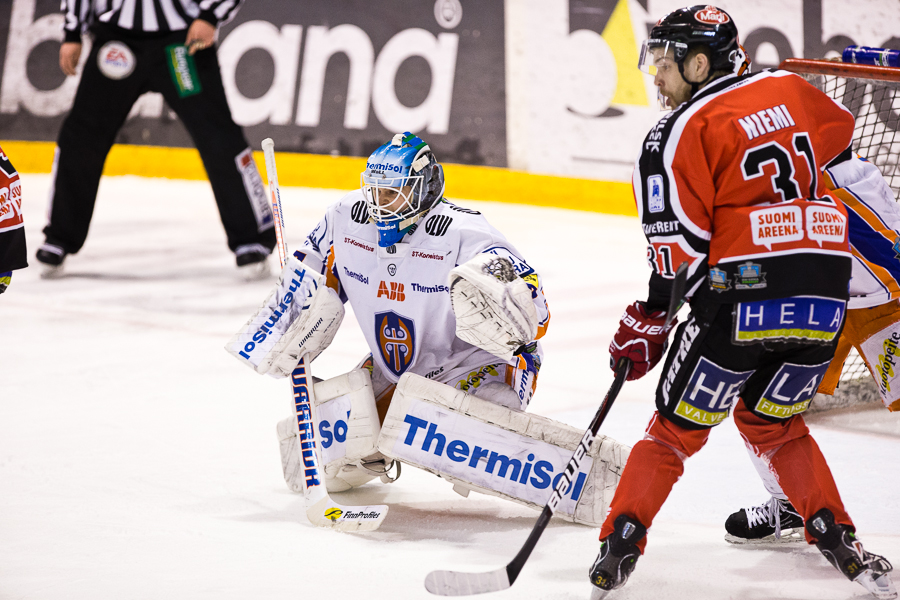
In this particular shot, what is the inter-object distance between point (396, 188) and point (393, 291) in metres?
0.25

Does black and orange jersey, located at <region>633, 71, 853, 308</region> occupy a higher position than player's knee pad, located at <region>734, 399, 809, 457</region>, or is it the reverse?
black and orange jersey, located at <region>633, 71, 853, 308</region>

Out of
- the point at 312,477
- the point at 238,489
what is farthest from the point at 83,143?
the point at 312,477

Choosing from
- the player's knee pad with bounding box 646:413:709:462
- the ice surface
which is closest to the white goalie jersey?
the ice surface

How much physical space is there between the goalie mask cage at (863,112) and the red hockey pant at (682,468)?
57.7 inches

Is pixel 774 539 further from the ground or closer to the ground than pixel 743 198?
closer to the ground

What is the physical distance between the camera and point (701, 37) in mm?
1961

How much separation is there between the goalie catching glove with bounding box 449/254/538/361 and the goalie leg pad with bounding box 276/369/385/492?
380mm

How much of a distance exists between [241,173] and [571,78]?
2465 millimetres

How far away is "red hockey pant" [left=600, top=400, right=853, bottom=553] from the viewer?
1967 mm

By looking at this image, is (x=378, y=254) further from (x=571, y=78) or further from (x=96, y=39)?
(x=571, y=78)

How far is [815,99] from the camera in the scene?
2.02 metres

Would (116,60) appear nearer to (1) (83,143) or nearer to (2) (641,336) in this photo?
(1) (83,143)

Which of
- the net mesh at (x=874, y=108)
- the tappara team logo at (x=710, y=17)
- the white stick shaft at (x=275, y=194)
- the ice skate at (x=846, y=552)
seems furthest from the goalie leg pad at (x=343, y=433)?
the net mesh at (x=874, y=108)

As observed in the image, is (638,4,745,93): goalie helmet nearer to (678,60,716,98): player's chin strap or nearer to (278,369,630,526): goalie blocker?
(678,60,716,98): player's chin strap
